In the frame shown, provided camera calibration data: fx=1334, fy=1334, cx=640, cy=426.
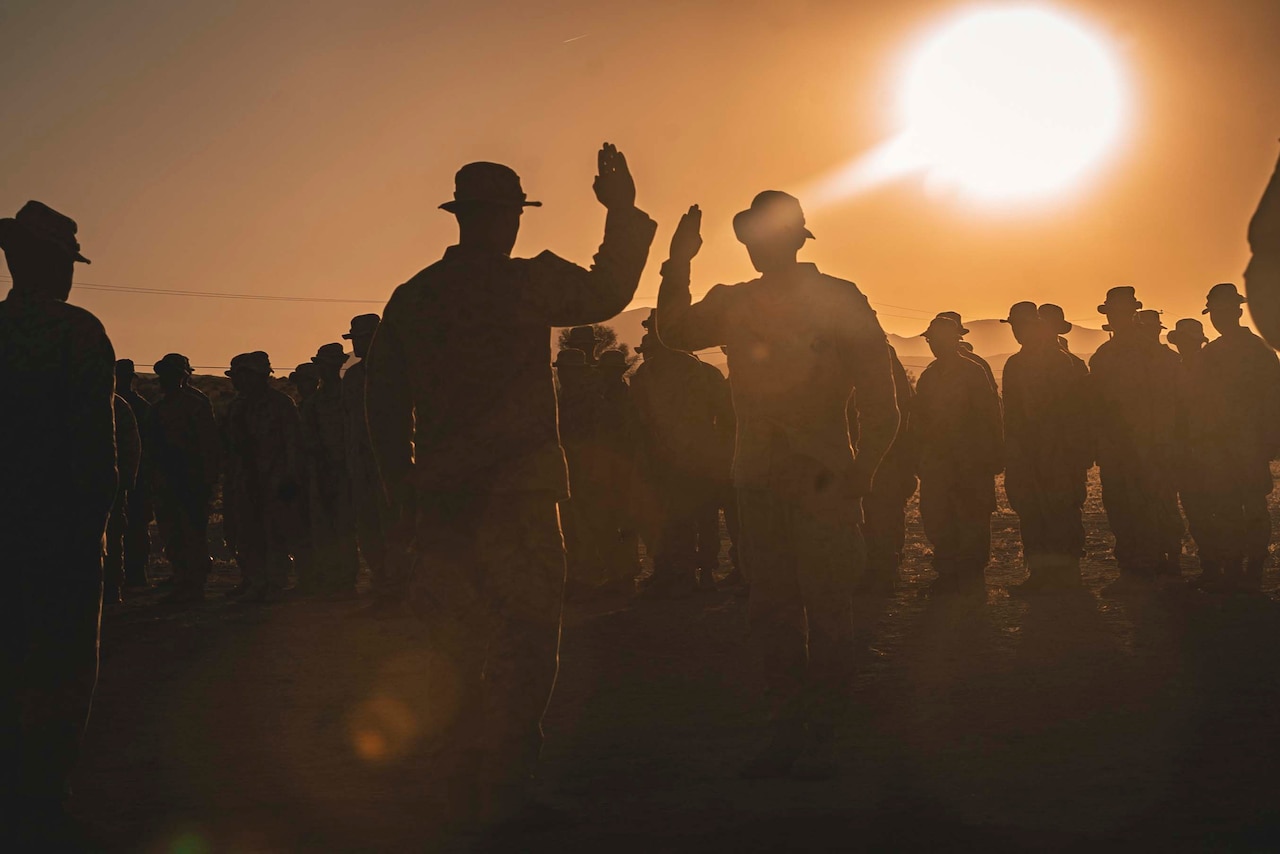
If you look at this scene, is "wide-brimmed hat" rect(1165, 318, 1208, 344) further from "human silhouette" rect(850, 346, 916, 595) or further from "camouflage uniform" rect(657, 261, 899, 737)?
"camouflage uniform" rect(657, 261, 899, 737)

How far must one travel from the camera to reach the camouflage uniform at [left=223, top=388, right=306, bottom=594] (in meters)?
13.6

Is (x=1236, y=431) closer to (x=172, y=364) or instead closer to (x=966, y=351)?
(x=966, y=351)

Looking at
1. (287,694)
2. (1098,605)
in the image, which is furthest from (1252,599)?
(287,694)

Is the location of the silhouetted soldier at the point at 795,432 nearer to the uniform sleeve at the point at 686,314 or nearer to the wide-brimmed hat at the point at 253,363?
the uniform sleeve at the point at 686,314

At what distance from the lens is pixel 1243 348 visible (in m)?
12.4

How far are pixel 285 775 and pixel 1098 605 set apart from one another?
7.38 metres

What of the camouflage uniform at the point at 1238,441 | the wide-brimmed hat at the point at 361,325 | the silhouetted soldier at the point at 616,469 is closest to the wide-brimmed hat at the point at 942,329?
the camouflage uniform at the point at 1238,441

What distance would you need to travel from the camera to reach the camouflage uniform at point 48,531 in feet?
16.4

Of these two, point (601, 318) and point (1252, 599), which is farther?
point (1252, 599)

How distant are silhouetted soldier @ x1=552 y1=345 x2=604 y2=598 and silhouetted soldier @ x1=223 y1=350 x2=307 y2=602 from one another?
9.00 ft

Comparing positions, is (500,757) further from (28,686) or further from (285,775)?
(28,686)

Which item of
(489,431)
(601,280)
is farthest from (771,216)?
(489,431)

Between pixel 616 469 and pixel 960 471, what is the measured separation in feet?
11.6

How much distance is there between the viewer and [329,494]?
14.0 meters
